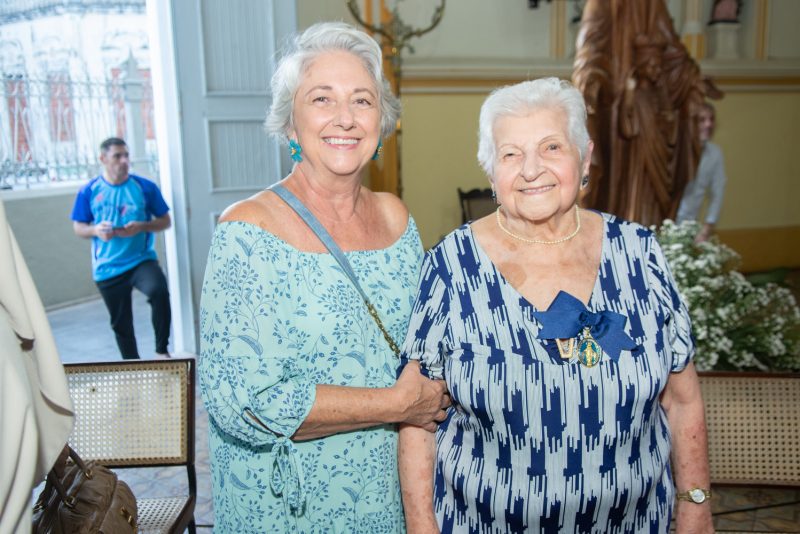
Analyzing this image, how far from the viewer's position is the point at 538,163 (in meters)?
1.60

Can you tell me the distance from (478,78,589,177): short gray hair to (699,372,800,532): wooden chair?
117cm

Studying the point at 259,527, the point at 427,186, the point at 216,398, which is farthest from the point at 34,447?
the point at 427,186

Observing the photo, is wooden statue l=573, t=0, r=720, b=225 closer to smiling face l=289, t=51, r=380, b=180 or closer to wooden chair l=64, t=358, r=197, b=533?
smiling face l=289, t=51, r=380, b=180

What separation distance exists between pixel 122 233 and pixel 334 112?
368 centimetres

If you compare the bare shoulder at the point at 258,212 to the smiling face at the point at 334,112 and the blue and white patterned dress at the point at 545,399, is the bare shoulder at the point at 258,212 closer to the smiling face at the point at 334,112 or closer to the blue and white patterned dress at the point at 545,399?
the smiling face at the point at 334,112

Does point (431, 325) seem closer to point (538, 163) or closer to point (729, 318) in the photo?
point (538, 163)

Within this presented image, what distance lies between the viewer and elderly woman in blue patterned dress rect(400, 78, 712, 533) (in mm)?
1553

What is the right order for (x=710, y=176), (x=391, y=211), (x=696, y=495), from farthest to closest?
1. (x=710, y=176)
2. (x=391, y=211)
3. (x=696, y=495)

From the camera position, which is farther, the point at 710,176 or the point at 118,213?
the point at 710,176

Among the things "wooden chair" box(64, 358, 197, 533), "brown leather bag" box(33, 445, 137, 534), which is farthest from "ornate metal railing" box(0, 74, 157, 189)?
"brown leather bag" box(33, 445, 137, 534)

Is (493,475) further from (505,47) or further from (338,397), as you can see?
(505,47)

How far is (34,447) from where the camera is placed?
1044 millimetres

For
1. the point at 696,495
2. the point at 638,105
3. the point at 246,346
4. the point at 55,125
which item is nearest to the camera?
the point at 246,346

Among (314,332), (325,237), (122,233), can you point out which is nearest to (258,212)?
(325,237)
